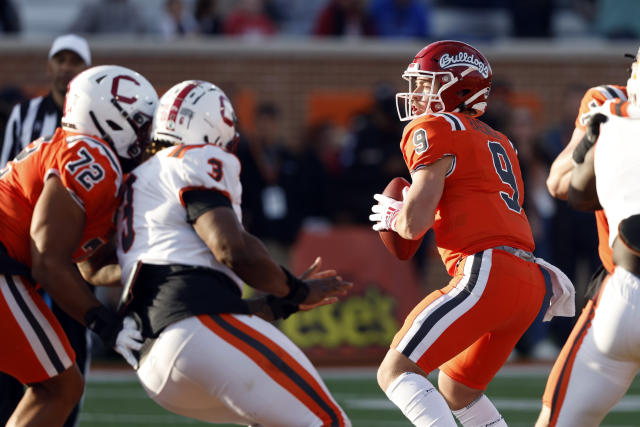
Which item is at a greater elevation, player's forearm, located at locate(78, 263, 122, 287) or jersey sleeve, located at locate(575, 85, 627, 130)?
jersey sleeve, located at locate(575, 85, 627, 130)

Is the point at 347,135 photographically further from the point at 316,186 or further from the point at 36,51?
the point at 36,51

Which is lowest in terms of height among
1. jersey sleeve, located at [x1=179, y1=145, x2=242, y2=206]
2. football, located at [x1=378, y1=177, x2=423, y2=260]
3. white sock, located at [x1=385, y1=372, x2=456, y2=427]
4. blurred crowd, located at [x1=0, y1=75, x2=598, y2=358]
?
blurred crowd, located at [x1=0, y1=75, x2=598, y2=358]

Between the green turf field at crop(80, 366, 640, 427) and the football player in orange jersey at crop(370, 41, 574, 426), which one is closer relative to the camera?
the football player in orange jersey at crop(370, 41, 574, 426)

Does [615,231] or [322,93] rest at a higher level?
[615,231]

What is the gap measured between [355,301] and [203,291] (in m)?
6.26

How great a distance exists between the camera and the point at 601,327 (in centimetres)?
396

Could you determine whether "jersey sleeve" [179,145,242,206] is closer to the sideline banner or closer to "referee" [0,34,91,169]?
"referee" [0,34,91,169]

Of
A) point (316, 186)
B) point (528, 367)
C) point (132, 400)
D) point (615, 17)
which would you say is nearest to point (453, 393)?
point (132, 400)

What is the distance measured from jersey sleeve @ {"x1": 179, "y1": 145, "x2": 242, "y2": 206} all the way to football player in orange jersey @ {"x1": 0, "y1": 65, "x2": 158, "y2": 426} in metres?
0.41

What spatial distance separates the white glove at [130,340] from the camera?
4156 mm

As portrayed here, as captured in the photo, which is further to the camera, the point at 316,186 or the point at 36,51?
the point at 36,51

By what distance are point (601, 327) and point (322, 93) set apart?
29.3ft

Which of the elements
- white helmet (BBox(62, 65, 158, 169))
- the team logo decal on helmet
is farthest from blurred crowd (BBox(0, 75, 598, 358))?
white helmet (BBox(62, 65, 158, 169))

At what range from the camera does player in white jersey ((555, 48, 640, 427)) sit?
12.9ft
